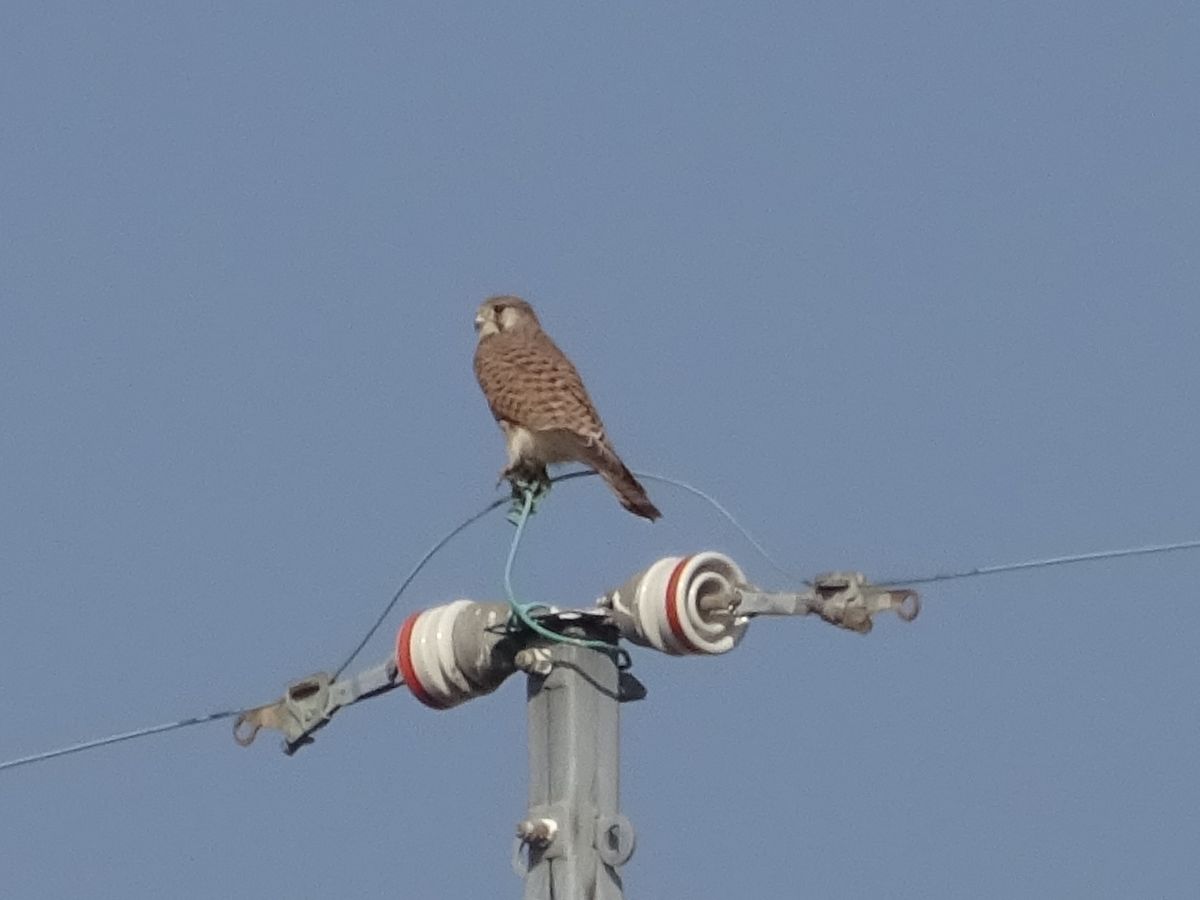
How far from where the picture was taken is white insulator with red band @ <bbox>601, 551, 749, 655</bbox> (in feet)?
16.3

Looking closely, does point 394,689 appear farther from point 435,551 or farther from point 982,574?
point 982,574

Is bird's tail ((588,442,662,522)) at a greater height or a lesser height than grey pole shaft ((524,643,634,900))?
greater

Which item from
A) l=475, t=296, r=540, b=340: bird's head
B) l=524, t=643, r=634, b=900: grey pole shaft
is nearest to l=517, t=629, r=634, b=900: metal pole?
l=524, t=643, r=634, b=900: grey pole shaft

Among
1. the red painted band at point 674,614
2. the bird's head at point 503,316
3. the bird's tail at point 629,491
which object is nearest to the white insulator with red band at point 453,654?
the red painted band at point 674,614

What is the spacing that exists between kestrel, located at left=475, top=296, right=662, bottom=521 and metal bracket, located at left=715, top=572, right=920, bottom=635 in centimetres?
165

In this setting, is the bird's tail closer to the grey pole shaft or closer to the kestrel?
the kestrel

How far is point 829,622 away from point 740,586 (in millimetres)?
170

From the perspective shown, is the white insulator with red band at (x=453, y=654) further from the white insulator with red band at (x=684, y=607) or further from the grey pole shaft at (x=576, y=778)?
the white insulator with red band at (x=684, y=607)

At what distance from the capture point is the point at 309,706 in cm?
580

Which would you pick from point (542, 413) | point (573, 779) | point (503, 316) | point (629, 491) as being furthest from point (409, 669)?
point (503, 316)

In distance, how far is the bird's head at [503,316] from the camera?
8.99 meters

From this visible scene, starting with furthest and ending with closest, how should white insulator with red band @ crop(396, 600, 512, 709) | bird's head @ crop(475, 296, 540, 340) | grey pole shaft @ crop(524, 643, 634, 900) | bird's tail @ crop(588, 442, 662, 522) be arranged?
bird's head @ crop(475, 296, 540, 340), bird's tail @ crop(588, 442, 662, 522), white insulator with red band @ crop(396, 600, 512, 709), grey pole shaft @ crop(524, 643, 634, 900)

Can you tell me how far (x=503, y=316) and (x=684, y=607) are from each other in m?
4.18

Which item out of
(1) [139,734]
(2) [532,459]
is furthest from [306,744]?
(2) [532,459]
